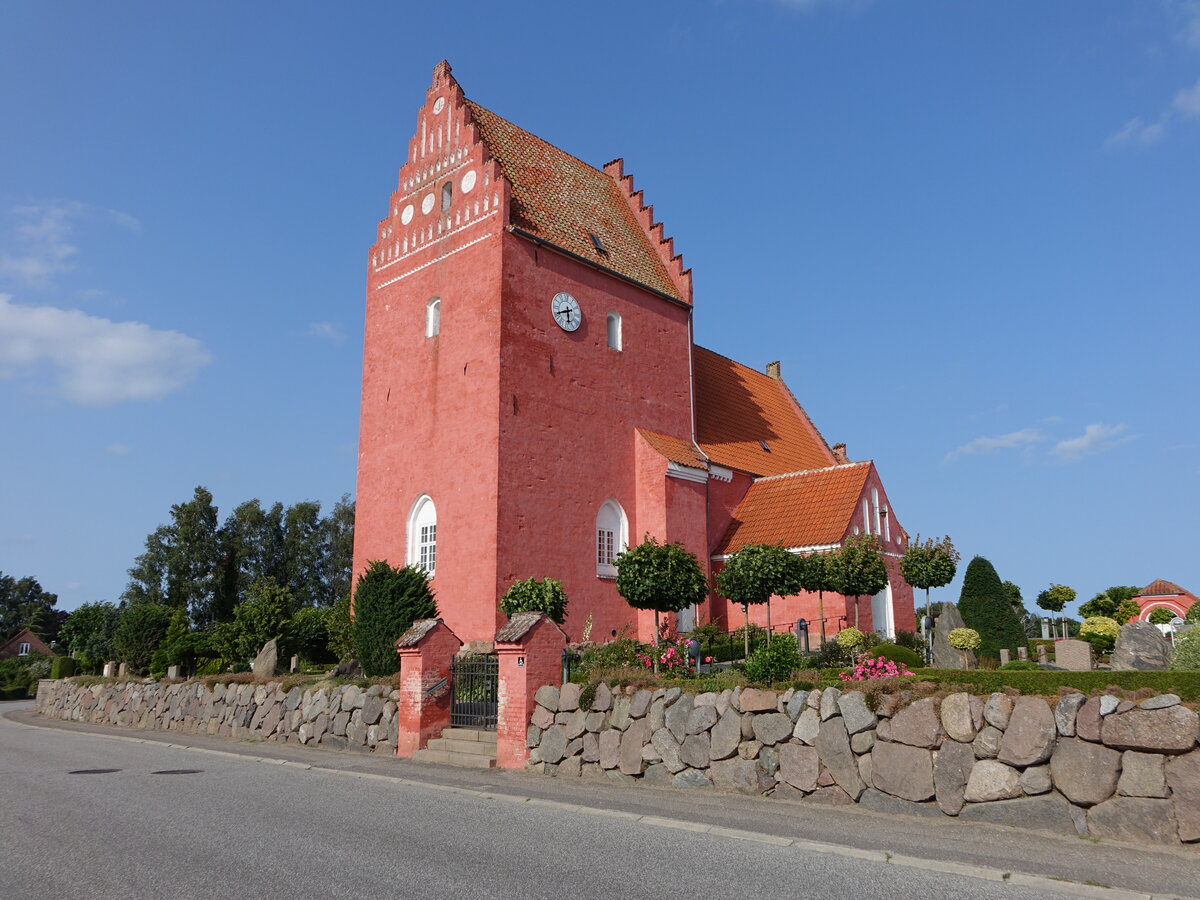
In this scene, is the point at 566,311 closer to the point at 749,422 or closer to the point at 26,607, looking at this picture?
the point at 749,422

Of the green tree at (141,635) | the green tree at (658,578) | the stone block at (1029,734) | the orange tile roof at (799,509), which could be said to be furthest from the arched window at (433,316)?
the stone block at (1029,734)

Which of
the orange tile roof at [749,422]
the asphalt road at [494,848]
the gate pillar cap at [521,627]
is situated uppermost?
the orange tile roof at [749,422]

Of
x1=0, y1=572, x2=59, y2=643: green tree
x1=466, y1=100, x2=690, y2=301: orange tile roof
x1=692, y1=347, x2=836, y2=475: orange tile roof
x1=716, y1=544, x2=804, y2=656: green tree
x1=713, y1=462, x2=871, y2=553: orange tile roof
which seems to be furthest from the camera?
x1=0, y1=572, x2=59, y2=643: green tree

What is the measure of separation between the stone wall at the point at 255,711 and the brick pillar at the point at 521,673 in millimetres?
3157

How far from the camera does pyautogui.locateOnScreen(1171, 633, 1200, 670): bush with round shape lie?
13406 millimetres

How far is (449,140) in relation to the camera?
2559cm

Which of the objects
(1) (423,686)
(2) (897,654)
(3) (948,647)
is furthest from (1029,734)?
(3) (948,647)

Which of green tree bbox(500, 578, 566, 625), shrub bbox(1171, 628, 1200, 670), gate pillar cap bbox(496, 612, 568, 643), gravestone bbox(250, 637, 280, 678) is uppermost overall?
green tree bbox(500, 578, 566, 625)

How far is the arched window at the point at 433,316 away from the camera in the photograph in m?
24.8

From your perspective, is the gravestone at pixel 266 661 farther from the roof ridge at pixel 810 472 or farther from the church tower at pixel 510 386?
the roof ridge at pixel 810 472

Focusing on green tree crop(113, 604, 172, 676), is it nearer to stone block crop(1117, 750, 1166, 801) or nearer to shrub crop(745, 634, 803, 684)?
shrub crop(745, 634, 803, 684)

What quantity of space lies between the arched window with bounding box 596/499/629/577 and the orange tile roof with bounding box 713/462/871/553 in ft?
11.2

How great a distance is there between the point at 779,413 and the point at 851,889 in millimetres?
31423

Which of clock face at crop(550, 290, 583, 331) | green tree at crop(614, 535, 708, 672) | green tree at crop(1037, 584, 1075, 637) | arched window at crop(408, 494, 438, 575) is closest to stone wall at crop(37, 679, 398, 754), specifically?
green tree at crop(614, 535, 708, 672)
